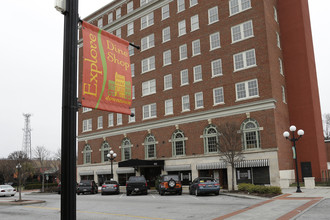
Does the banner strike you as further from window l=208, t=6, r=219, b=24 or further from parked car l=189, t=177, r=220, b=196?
window l=208, t=6, r=219, b=24

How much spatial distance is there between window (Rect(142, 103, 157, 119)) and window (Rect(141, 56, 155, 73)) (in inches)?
204

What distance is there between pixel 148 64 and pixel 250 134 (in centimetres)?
1837

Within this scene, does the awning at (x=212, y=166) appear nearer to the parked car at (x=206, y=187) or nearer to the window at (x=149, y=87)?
the parked car at (x=206, y=187)

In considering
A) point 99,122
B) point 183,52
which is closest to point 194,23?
point 183,52

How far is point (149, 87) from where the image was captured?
44.7 m

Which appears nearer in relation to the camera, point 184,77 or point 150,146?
point 184,77

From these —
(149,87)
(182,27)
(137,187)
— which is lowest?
(137,187)

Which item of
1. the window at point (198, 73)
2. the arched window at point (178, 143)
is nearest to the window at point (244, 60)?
the window at point (198, 73)

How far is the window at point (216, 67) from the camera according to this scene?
3744cm

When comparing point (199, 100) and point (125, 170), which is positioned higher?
point (199, 100)

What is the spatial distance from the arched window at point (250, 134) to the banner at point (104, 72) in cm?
2898

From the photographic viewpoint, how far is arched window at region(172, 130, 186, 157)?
3938 cm

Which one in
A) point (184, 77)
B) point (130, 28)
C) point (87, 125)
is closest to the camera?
point (184, 77)

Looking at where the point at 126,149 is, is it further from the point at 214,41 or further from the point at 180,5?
the point at 180,5
